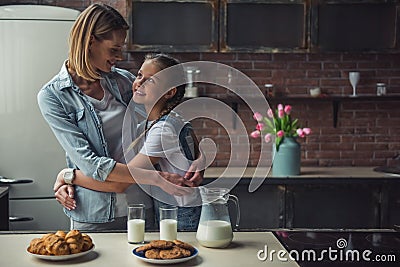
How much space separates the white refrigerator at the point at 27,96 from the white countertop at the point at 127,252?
167 centimetres

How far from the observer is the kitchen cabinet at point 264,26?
4109 mm

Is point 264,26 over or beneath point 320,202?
over

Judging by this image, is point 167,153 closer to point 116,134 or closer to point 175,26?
point 116,134

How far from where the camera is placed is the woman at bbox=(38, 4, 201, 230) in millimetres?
2176

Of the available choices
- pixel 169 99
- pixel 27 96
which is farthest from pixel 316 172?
pixel 169 99

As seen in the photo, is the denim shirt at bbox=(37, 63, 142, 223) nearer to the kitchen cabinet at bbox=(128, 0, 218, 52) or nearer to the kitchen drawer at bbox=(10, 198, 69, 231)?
the kitchen drawer at bbox=(10, 198, 69, 231)

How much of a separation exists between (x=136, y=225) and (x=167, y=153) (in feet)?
1.20

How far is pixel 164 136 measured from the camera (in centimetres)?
216

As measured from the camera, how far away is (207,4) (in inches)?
162

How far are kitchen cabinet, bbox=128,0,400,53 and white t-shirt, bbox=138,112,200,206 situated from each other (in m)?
2.00

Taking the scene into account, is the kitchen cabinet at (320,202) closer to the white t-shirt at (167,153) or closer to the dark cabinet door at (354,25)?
the dark cabinet door at (354,25)

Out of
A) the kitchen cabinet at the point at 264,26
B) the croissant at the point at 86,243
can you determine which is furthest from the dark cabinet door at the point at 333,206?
the croissant at the point at 86,243

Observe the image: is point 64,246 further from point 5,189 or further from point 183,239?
point 5,189

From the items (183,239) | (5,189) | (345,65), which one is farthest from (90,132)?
(345,65)
